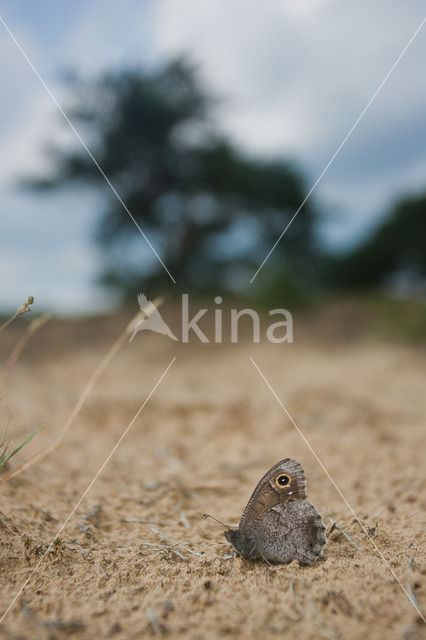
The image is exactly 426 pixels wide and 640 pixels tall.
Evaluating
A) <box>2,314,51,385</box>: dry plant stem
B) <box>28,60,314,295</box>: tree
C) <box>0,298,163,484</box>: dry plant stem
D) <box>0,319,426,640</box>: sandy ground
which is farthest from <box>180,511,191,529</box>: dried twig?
<box>28,60,314,295</box>: tree

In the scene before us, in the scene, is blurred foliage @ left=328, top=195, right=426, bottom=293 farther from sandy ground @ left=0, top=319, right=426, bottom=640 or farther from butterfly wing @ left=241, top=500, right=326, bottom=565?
butterfly wing @ left=241, top=500, right=326, bottom=565

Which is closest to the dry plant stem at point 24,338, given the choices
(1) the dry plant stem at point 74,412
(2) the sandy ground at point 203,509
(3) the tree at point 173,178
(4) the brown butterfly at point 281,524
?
(1) the dry plant stem at point 74,412

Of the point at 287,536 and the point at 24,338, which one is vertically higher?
the point at 24,338

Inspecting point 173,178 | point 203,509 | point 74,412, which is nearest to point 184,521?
point 203,509

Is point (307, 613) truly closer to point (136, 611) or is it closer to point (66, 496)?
point (136, 611)

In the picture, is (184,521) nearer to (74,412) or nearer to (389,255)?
(74,412)

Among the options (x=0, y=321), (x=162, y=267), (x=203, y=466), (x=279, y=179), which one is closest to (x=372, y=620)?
(x=203, y=466)

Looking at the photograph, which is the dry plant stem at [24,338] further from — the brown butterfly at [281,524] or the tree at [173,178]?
the tree at [173,178]
